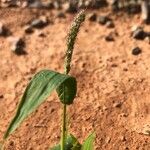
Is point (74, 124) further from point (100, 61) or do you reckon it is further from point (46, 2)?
point (46, 2)

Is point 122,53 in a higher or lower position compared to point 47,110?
higher

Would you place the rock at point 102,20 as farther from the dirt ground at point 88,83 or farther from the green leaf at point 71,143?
the green leaf at point 71,143

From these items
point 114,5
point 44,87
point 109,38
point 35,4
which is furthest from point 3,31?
point 44,87

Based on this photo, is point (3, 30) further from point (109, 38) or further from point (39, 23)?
point (109, 38)

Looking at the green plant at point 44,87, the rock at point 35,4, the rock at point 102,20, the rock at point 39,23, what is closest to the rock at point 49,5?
the rock at point 35,4

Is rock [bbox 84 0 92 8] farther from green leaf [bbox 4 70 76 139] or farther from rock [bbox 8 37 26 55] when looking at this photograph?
green leaf [bbox 4 70 76 139]

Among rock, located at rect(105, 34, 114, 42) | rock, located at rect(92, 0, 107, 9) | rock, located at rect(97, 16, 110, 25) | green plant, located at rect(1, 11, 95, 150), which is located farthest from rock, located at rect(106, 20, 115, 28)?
green plant, located at rect(1, 11, 95, 150)

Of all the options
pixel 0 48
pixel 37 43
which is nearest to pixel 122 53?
pixel 37 43
